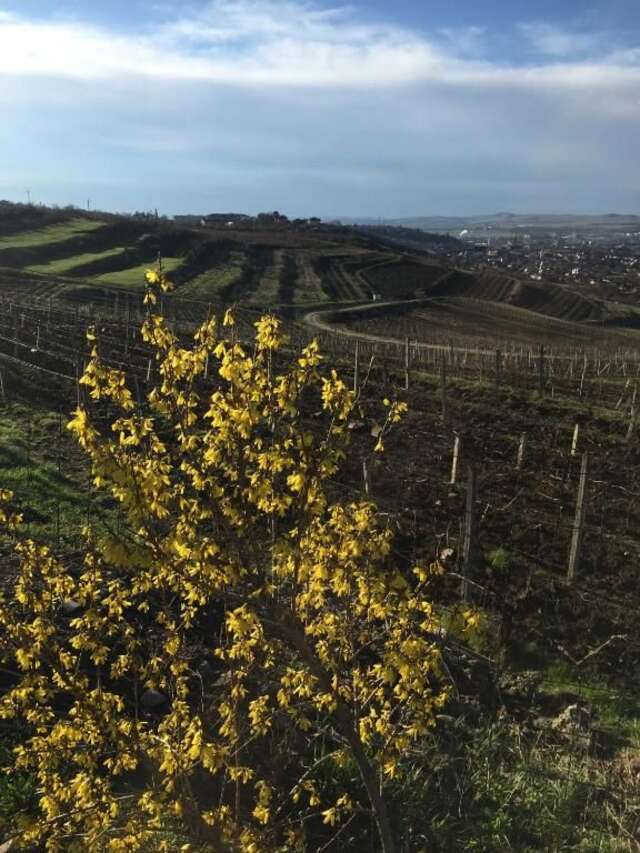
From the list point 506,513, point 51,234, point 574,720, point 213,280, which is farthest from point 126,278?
point 574,720

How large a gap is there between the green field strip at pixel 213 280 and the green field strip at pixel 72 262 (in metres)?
7.60

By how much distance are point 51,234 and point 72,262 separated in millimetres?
16506

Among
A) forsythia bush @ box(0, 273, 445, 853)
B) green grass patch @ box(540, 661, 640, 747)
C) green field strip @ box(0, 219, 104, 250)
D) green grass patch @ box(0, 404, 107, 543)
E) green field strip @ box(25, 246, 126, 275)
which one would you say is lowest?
green grass patch @ box(540, 661, 640, 747)

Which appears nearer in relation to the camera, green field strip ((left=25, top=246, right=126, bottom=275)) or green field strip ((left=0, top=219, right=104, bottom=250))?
green field strip ((left=25, top=246, right=126, bottom=275))

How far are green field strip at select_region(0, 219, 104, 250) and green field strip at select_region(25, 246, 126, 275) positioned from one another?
3.72 m

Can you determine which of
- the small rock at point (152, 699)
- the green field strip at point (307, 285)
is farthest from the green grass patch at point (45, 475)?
the green field strip at point (307, 285)

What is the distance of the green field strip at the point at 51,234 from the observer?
64.2 meters

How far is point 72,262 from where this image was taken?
2336 inches

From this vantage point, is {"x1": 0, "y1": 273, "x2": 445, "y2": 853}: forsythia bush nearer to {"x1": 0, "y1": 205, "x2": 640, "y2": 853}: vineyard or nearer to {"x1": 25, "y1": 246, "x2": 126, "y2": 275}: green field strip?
{"x1": 0, "y1": 205, "x2": 640, "y2": 853}: vineyard

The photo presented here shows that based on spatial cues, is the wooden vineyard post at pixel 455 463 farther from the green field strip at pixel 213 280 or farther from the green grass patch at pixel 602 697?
the green field strip at pixel 213 280

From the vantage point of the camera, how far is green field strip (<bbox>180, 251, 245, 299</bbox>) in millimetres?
56312

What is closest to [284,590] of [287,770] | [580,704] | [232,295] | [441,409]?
[287,770]

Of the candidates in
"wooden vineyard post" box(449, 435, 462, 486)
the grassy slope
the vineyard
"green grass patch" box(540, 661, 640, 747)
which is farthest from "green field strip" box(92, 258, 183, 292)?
"green grass patch" box(540, 661, 640, 747)

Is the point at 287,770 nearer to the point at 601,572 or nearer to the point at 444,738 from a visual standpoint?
the point at 444,738
